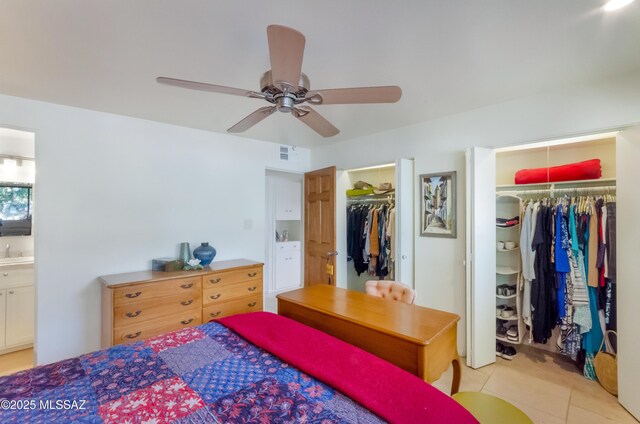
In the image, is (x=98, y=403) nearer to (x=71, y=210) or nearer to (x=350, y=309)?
(x=350, y=309)

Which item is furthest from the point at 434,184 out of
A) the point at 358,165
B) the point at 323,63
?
the point at 323,63

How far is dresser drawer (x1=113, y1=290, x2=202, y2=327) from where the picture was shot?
94.0 inches

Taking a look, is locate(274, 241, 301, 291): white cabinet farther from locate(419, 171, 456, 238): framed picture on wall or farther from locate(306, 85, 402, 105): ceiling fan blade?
locate(306, 85, 402, 105): ceiling fan blade

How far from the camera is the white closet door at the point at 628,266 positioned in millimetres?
1930

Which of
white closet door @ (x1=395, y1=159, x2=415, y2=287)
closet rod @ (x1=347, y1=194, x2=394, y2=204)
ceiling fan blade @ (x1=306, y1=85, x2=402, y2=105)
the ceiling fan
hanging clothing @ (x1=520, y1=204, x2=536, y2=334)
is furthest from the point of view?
closet rod @ (x1=347, y1=194, x2=394, y2=204)

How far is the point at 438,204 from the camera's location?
2.96m

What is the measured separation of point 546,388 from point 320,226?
8.73 ft

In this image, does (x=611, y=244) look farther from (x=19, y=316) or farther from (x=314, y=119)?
(x=19, y=316)

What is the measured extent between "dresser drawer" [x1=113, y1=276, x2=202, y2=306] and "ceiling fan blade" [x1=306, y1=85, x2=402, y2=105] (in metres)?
2.10

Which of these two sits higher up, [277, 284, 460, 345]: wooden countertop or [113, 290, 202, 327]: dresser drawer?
[277, 284, 460, 345]: wooden countertop

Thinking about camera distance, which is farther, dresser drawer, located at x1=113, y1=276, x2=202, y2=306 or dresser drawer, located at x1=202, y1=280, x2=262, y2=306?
dresser drawer, located at x1=202, y1=280, x2=262, y2=306

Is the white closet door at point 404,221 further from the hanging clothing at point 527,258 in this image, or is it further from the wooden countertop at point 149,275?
the wooden countertop at point 149,275

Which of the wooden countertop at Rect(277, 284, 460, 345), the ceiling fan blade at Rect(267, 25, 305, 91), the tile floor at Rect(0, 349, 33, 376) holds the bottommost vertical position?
the tile floor at Rect(0, 349, 33, 376)

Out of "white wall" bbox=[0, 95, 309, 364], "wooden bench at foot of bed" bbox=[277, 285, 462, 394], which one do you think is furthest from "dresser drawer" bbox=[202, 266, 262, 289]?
"wooden bench at foot of bed" bbox=[277, 285, 462, 394]
